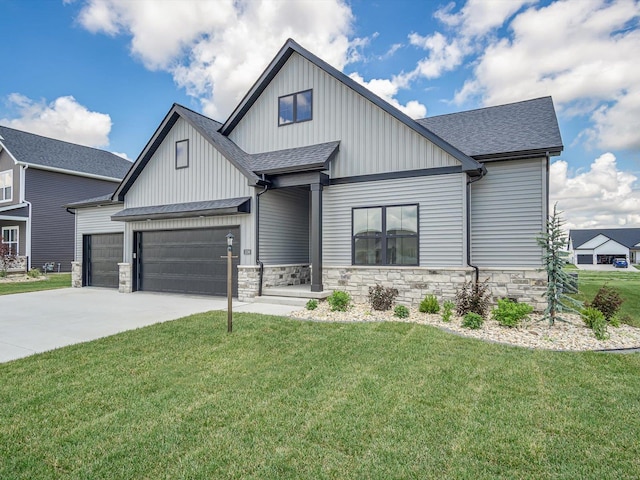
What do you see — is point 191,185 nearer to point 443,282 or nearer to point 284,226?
point 284,226

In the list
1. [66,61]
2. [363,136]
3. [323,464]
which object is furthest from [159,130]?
[323,464]

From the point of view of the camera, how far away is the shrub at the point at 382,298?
8.84 metres

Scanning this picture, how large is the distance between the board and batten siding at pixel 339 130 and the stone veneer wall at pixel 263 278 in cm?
349

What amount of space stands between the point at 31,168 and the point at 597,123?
99.7 feet

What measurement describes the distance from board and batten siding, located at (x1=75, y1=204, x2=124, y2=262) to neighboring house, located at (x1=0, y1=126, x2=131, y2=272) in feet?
27.5

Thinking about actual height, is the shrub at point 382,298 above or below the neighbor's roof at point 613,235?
below

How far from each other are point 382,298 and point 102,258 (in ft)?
41.2

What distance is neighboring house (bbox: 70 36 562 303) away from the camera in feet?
31.3

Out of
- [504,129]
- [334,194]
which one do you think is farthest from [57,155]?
[504,129]

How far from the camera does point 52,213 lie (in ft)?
74.1

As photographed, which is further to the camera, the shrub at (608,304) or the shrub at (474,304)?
the shrub at (474,304)

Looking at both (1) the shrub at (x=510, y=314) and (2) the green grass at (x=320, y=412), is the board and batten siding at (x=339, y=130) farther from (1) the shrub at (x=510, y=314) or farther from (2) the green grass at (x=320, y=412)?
(2) the green grass at (x=320, y=412)

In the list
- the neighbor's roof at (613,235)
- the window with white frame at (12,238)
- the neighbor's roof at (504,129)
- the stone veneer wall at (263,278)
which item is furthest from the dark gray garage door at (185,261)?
the neighbor's roof at (613,235)

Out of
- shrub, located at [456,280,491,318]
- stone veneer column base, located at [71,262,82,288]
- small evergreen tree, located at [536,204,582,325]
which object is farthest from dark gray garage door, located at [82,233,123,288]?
small evergreen tree, located at [536,204,582,325]
